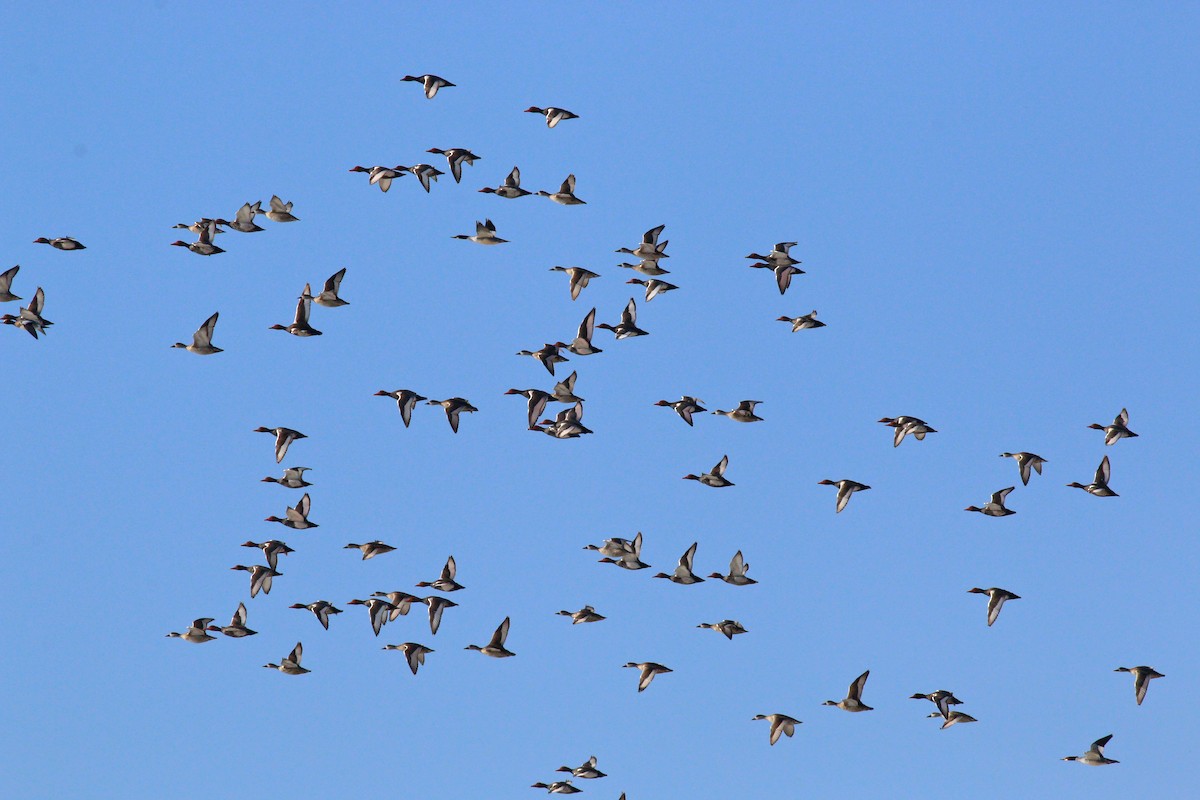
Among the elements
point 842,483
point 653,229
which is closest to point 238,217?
point 653,229

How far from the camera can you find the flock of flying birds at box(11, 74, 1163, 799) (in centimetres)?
5238

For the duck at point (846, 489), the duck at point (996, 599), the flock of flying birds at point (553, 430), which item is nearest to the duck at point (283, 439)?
the flock of flying birds at point (553, 430)

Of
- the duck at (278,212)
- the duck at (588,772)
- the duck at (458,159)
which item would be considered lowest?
the duck at (588,772)

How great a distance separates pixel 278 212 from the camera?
175 feet

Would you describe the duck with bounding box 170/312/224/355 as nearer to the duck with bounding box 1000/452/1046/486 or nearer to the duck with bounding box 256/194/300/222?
the duck with bounding box 256/194/300/222

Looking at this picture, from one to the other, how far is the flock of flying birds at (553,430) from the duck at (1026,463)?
30 millimetres

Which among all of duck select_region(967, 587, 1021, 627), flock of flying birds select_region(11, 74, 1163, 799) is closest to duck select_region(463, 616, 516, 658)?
flock of flying birds select_region(11, 74, 1163, 799)

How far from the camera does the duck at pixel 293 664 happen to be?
54500 mm

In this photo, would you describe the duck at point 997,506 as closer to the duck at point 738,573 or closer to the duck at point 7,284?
the duck at point 738,573

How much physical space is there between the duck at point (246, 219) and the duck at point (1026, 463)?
2316 cm

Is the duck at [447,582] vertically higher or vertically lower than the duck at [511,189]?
lower

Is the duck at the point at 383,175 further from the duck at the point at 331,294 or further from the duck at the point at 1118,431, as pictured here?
the duck at the point at 1118,431

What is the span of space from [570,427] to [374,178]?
400 inches

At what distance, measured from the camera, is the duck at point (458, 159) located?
A: 54812mm
